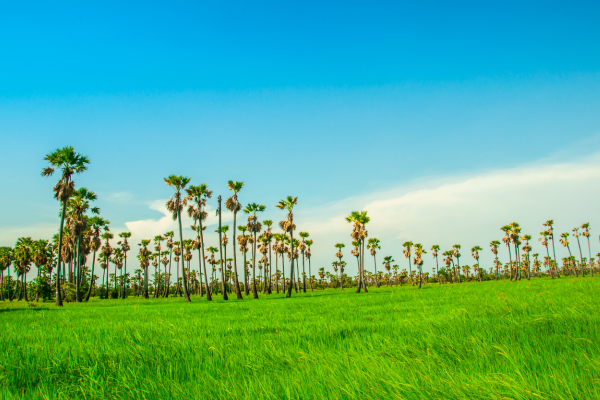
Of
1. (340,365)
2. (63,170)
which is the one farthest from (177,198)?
(340,365)

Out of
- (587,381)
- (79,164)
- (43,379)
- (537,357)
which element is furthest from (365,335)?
(79,164)

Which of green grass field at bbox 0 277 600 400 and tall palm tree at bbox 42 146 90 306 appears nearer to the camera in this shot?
green grass field at bbox 0 277 600 400

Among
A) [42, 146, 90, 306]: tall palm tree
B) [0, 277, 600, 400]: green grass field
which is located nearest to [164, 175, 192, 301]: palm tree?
[42, 146, 90, 306]: tall palm tree

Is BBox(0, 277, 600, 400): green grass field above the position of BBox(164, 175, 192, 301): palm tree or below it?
below

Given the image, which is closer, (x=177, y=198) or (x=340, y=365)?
(x=340, y=365)

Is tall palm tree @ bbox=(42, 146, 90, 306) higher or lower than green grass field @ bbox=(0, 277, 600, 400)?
higher

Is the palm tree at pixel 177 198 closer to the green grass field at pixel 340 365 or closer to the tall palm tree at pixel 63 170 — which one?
the tall palm tree at pixel 63 170

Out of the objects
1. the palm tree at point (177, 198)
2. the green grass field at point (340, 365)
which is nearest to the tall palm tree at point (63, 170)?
the palm tree at point (177, 198)

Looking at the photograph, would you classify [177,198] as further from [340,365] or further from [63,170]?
[340,365]

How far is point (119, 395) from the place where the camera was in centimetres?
409

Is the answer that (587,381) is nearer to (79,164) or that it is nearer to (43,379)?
(43,379)

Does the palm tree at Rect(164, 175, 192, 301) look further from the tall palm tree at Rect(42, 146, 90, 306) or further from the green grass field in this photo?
the green grass field

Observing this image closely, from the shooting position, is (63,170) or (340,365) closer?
(340,365)

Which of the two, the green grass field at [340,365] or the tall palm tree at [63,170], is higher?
the tall palm tree at [63,170]
